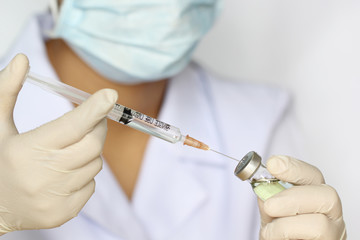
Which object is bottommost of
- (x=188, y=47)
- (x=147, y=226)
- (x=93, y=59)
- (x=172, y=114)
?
(x=147, y=226)

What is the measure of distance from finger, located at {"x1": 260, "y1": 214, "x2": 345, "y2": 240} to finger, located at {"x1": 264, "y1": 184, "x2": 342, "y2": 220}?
1 cm

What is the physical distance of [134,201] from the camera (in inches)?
61.8

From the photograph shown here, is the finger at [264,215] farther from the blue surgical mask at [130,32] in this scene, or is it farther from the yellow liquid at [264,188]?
the blue surgical mask at [130,32]

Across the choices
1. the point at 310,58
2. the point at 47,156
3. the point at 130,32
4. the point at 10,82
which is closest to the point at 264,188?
the point at 47,156

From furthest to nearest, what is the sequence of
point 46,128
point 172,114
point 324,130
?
point 324,130 → point 172,114 → point 46,128

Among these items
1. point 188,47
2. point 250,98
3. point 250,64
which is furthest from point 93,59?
point 250,64

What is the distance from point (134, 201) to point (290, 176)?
27.9 inches

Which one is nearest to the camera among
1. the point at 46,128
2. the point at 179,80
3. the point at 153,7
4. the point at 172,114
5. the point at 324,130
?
the point at 46,128

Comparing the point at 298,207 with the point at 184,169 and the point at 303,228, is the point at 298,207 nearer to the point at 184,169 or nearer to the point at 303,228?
the point at 303,228

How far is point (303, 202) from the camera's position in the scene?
0.97m

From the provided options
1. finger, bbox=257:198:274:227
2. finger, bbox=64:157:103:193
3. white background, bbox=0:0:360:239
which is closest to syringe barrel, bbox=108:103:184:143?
finger, bbox=64:157:103:193

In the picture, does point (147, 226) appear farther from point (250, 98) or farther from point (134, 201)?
point (250, 98)

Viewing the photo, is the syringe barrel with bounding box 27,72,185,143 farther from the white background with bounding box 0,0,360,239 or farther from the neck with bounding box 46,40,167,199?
the white background with bounding box 0,0,360,239

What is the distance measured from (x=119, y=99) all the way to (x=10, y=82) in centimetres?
69
